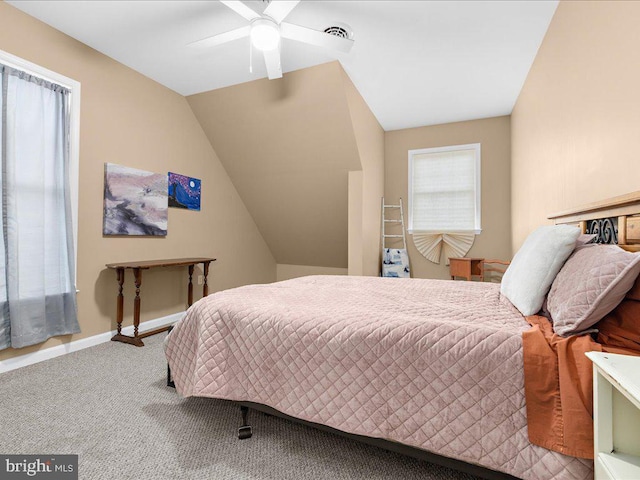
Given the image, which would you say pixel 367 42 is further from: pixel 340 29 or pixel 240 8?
pixel 240 8

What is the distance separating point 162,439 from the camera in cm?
152

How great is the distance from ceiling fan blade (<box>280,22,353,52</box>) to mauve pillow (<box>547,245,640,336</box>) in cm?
199

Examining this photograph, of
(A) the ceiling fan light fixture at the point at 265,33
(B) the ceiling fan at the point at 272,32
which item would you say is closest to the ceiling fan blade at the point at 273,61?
(B) the ceiling fan at the point at 272,32

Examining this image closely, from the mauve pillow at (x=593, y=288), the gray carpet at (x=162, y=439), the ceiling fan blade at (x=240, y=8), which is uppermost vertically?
the ceiling fan blade at (x=240, y=8)

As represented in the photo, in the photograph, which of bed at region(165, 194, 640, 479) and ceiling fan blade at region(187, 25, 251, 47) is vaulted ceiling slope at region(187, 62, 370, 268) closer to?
ceiling fan blade at region(187, 25, 251, 47)

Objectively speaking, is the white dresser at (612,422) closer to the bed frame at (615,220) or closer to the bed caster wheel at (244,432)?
the bed frame at (615,220)

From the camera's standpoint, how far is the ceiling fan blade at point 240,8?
1944 mm

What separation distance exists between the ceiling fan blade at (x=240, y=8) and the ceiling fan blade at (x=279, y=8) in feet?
0.31

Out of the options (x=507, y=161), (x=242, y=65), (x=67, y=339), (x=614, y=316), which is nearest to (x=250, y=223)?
(x=242, y=65)

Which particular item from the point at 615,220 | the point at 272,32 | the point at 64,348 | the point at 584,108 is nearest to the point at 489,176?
the point at 584,108

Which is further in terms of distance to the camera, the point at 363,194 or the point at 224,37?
the point at 363,194

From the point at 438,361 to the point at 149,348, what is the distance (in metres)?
2.61

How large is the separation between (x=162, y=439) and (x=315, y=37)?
8.54ft

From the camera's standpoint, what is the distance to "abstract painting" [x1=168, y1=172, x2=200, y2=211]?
142 inches
